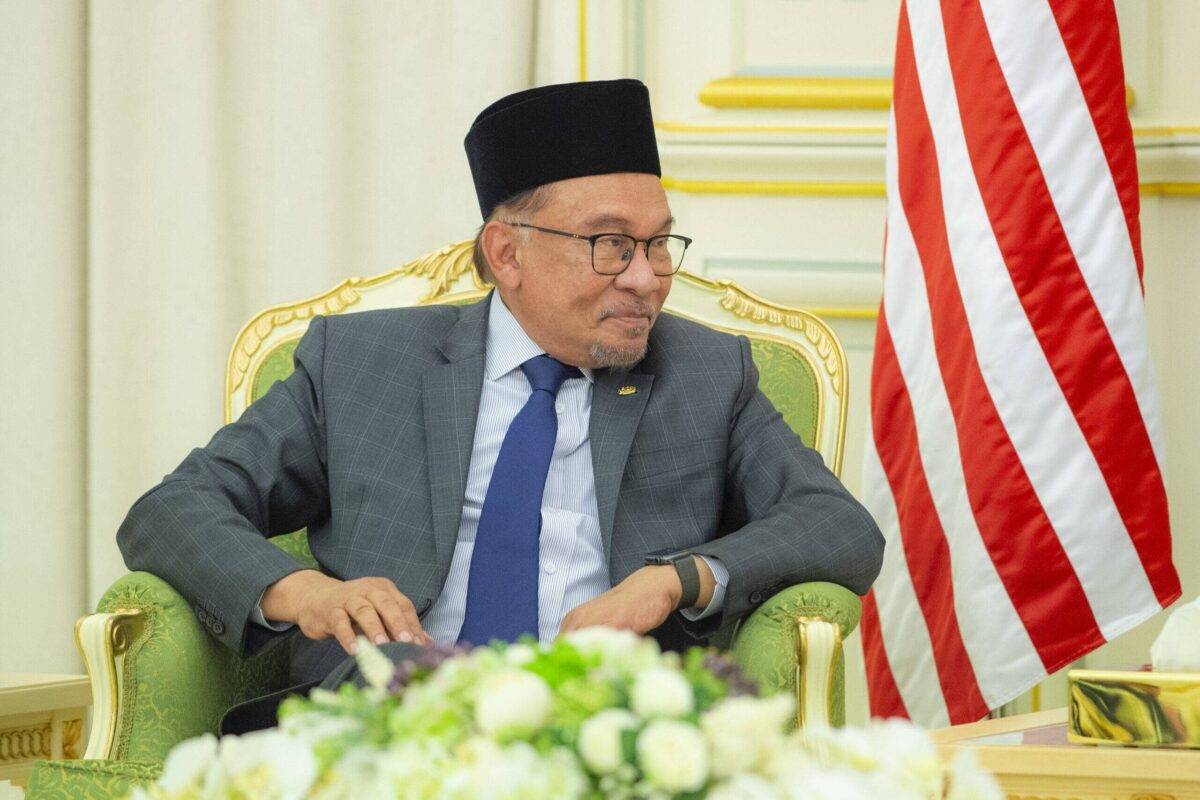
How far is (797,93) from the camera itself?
3148mm

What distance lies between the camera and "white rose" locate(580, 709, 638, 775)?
0.73 m

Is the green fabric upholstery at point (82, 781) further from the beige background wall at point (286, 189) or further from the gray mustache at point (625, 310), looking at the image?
the beige background wall at point (286, 189)

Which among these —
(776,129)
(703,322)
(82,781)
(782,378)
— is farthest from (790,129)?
(82,781)

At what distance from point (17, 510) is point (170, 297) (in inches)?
23.4

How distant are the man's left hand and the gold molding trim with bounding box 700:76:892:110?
1.47m

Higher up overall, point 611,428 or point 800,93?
point 800,93

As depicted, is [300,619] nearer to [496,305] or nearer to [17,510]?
[496,305]

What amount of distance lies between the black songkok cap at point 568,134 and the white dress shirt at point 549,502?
0.84ft

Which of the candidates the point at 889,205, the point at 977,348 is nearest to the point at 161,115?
the point at 889,205

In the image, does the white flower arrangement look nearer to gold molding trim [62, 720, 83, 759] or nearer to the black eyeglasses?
the black eyeglasses

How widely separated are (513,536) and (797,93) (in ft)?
4.81

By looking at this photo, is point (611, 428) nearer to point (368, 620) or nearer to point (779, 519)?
point (779, 519)

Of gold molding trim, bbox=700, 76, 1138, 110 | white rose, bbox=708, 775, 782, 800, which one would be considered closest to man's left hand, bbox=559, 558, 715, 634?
white rose, bbox=708, 775, 782, 800

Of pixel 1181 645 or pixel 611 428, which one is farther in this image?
pixel 611 428
